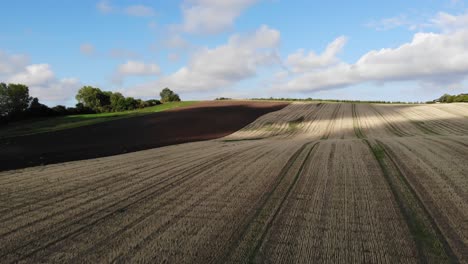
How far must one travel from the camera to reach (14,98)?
203 feet

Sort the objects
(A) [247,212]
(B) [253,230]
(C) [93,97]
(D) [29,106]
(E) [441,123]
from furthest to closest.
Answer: (C) [93,97], (D) [29,106], (E) [441,123], (A) [247,212], (B) [253,230]

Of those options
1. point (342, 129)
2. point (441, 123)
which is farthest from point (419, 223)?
point (441, 123)

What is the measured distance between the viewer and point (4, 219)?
798cm

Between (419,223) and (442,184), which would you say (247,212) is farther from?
(442,184)

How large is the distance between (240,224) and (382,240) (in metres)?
2.60

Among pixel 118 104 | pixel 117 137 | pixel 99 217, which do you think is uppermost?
pixel 118 104

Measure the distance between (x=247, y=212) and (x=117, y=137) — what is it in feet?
93.4

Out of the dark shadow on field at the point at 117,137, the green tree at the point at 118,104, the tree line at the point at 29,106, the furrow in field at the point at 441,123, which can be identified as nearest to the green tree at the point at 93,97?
the tree line at the point at 29,106

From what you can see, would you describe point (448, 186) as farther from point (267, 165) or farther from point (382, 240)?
point (267, 165)

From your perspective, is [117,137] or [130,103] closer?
[117,137]

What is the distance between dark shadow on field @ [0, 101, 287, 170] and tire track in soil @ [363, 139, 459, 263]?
17.2 m

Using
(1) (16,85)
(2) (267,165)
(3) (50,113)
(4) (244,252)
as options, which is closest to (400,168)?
(2) (267,165)

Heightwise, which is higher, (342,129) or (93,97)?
(93,97)

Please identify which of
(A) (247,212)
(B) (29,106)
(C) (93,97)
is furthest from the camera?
(C) (93,97)
